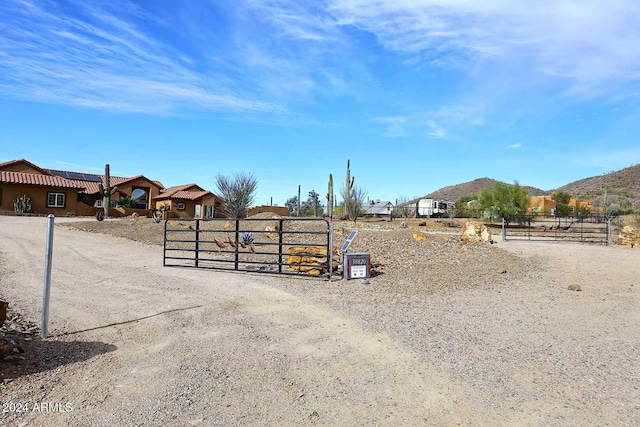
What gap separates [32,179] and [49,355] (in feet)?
126

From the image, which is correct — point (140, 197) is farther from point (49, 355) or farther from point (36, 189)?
point (49, 355)

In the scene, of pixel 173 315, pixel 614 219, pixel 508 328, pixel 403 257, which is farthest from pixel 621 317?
pixel 614 219

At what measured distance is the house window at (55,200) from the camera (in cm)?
3641

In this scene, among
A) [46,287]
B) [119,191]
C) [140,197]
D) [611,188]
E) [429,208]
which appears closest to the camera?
[46,287]

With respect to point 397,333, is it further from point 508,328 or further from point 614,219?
point 614,219

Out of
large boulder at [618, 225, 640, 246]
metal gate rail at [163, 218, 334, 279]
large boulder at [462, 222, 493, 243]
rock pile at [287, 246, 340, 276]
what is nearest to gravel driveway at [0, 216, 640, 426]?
rock pile at [287, 246, 340, 276]

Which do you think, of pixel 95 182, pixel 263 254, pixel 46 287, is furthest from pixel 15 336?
pixel 95 182

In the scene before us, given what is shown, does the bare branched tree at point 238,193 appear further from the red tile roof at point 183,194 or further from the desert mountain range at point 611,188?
the desert mountain range at point 611,188

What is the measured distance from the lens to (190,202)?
1778 inches

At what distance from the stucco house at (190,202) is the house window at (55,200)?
893 centimetres

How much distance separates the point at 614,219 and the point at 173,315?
36.4 metres

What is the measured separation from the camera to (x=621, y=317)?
6766 mm

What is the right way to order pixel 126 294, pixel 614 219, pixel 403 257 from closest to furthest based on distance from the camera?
pixel 126 294
pixel 403 257
pixel 614 219

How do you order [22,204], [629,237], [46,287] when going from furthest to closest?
[22,204], [629,237], [46,287]
